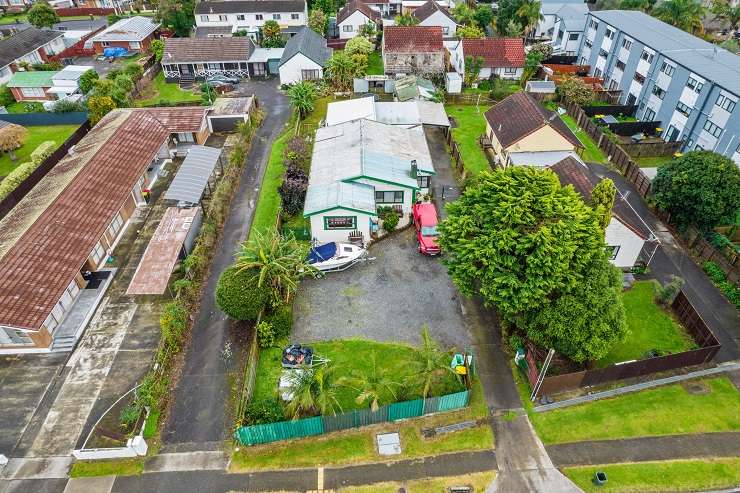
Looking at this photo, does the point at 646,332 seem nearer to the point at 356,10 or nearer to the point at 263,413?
the point at 263,413

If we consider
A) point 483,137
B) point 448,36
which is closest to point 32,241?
point 483,137

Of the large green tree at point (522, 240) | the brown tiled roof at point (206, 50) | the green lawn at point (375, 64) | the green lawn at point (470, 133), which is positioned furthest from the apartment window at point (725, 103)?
the brown tiled roof at point (206, 50)

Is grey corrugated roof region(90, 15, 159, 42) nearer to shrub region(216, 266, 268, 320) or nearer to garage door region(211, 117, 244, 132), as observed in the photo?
garage door region(211, 117, 244, 132)

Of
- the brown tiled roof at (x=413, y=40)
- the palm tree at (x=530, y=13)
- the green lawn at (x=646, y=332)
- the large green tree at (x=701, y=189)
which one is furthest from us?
the palm tree at (x=530, y=13)

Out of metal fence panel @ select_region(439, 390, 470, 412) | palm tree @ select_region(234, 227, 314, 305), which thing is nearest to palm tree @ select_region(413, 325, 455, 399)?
metal fence panel @ select_region(439, 390, 470, 412)

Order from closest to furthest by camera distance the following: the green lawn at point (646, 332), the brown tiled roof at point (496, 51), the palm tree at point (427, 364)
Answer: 1. the palm tree at point (427, 364)
2. the green lawn at point (646, 332)
3. the brown tiled roof at point (496, 51)

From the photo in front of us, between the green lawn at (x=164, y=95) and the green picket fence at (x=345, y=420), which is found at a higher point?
the green lawn at (x=164, y=95)

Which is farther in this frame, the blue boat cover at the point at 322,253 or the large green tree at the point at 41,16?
the large green tree at the point at 41,16

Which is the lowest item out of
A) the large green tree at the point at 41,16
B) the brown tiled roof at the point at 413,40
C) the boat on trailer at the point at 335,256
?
the boat on trailer at the point at 335,256

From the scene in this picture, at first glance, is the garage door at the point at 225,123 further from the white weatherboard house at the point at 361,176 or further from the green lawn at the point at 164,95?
the white weatherboard house at the point at 361,176
